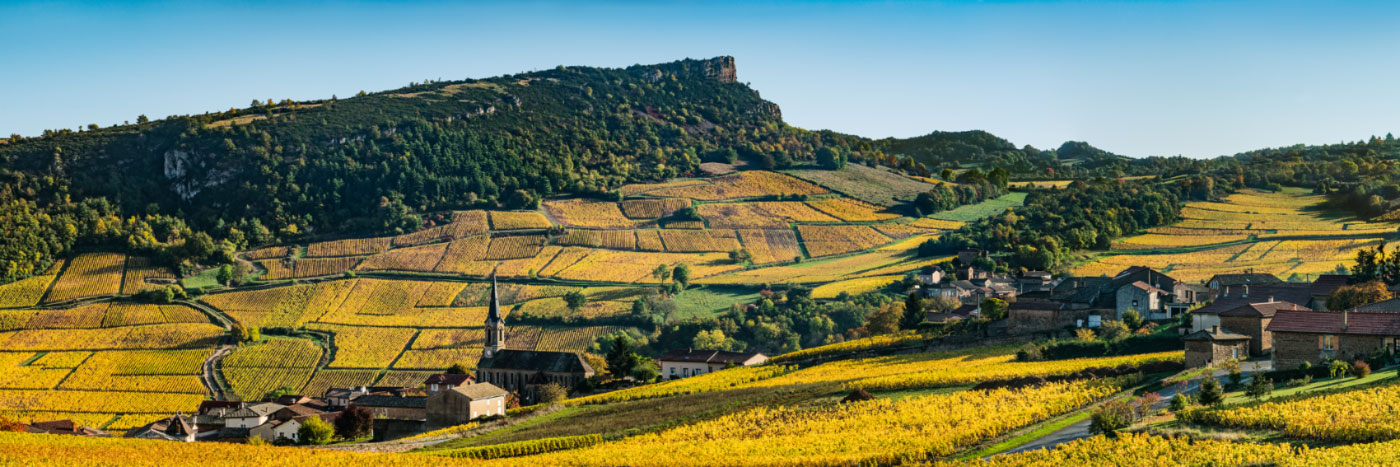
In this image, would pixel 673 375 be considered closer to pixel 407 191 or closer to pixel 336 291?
pixel 336 291

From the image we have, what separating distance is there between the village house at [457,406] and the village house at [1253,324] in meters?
35.8

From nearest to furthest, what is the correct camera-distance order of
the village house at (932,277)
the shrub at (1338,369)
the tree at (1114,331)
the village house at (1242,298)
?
the shrub at (1338,369)
the village house at (1242,298)
the tree at (1114,331)
the village house at (932,277)

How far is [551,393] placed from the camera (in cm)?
7750

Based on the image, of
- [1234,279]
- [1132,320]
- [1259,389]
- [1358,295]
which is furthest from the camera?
[1234,279]

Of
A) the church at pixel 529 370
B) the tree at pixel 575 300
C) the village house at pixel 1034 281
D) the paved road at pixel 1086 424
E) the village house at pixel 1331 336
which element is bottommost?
the church at pixel 529 370

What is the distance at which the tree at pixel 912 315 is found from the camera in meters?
82.2

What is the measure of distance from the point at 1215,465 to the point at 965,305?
180 ft

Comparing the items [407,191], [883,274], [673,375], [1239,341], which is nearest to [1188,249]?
[883,274]

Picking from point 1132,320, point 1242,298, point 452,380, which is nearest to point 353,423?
point 452,380

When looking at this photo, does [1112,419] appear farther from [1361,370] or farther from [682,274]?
[682,274]

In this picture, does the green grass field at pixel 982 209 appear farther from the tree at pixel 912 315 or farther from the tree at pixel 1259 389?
the tree at pixel 1259 389

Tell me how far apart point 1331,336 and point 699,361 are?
1725 inches

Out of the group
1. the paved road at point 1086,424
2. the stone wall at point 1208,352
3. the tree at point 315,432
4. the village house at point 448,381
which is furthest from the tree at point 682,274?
the paved road at point 1086,424

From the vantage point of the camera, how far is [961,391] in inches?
2056
